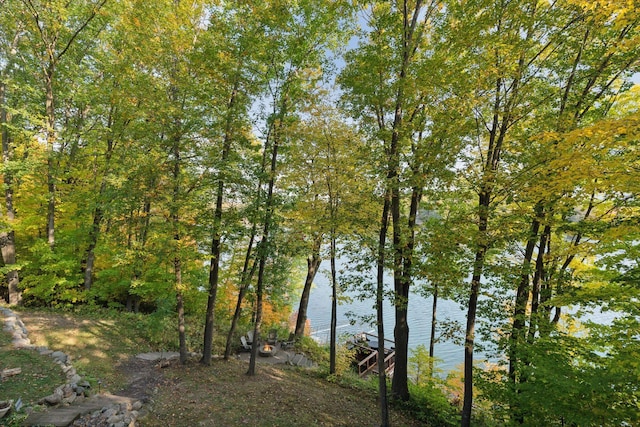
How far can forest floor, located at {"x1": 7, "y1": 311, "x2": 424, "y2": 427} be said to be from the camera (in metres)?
6.73

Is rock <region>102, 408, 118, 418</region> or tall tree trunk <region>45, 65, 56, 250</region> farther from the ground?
tall tree trunk <region>45, 65, 56, 250</region>

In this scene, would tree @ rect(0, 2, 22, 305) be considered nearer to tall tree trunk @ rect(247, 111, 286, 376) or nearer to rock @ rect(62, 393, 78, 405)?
rock @ rect(62, 393, 78, 405)

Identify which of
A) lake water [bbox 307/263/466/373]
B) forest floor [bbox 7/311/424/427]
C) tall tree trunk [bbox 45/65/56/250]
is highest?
tall tree trunk [bbox 45/65/56/250]

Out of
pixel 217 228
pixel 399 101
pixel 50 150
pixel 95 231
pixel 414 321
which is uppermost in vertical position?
pixel 399 101

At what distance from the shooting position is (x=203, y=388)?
786 cm

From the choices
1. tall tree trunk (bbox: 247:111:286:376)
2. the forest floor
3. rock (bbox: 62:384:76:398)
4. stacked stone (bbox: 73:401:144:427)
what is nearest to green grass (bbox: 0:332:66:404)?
rock (bbox: 62:384:76:398)

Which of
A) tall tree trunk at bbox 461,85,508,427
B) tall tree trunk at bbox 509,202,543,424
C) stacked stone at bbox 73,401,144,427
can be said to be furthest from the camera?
tall tree trunk at bbox 509,202,543,424

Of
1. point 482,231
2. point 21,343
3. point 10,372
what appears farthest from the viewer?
point 21,343

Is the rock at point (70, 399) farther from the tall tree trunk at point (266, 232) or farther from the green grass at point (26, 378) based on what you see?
the tall tree trunk at point (266, 232)

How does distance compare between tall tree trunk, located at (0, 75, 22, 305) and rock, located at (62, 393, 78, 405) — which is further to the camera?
tall tree trunk, located at (0, 75, 22, 305)

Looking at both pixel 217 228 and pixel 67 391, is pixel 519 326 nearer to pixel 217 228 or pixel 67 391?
pixel 217 228

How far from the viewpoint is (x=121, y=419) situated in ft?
16.6

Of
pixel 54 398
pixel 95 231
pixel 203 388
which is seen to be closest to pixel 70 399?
pixel 54 398

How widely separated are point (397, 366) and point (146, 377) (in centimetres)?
763
